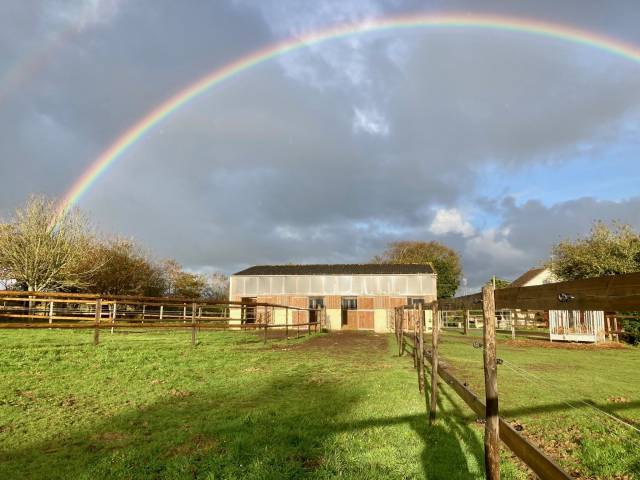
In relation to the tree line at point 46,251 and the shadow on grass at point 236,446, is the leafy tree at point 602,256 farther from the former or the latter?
the tree line at point 46,251

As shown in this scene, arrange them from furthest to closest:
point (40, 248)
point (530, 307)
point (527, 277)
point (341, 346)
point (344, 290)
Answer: point (527, 277) → point (344, 290) → point (40, 248) → point (341, 346) → point (530, 307)

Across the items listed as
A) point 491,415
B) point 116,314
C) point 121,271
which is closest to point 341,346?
point 116,314

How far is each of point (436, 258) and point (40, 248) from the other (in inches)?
1870

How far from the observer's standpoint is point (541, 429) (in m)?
5.11

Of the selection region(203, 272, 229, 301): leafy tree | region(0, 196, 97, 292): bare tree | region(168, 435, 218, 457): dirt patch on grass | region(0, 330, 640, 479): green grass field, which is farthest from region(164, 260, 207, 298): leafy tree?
region(168, 435, 218, 457): dirt patch on grass

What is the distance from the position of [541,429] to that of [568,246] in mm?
27748

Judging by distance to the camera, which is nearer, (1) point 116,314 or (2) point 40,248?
(1) point 116,314

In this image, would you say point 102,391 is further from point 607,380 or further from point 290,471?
point 607,380

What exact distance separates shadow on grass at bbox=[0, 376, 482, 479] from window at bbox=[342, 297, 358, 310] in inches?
1158

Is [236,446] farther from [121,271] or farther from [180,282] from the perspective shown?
[180,282]

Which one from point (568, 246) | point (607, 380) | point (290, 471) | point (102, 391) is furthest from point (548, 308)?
point (568, 246)

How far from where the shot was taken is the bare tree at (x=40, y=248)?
26281 mm

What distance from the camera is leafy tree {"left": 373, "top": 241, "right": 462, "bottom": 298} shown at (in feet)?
193

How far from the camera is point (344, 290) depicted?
35.6 metres
